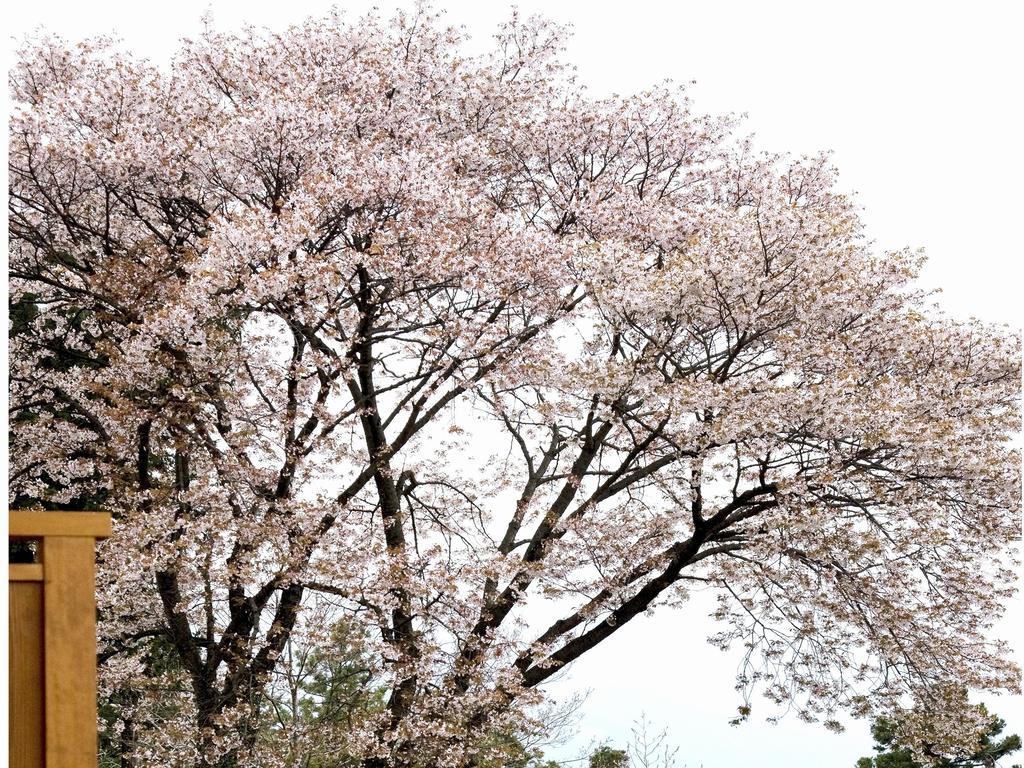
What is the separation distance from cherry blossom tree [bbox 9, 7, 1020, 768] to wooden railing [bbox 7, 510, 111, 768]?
448 cm

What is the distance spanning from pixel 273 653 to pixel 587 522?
8.70ft

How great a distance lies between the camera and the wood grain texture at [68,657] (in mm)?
2447

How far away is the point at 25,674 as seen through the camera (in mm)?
2457

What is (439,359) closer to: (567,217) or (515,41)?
(567,217)

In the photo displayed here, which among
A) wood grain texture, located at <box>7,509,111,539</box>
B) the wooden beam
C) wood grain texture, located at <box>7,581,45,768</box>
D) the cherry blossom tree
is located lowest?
wood grain texture, located at <box>7,581,45,768</box>

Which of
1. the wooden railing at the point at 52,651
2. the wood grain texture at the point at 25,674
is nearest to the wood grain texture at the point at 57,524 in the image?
the wooden railing at the point at 52,651

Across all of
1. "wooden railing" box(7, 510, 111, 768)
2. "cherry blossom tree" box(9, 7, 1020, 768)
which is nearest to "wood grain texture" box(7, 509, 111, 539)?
"wooden railing" box(7, 510, 111, 768)

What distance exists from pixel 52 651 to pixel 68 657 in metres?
0.04

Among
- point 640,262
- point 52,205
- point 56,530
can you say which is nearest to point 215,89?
point 52,205

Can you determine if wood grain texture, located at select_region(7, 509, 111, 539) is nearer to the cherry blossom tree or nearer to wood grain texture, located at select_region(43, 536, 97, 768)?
wood grain texture, located at select_region(43, 536, 97, 768)

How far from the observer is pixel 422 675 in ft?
25.6

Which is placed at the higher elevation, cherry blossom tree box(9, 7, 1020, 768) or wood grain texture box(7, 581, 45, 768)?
cherry blossom tree box(9, 7, 1020, 768)

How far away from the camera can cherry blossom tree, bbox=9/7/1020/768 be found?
730 cm

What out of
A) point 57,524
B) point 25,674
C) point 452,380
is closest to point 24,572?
point 57,524
